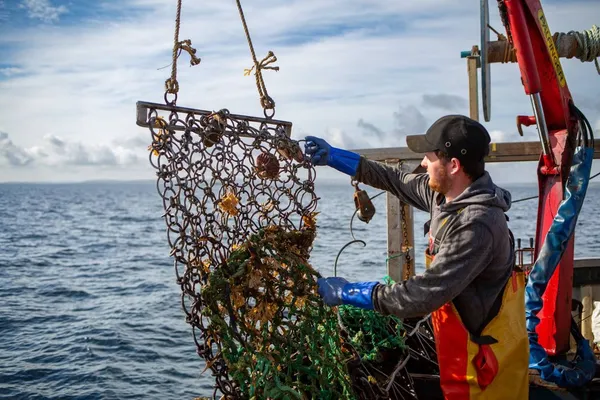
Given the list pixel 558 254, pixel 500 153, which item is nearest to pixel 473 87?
pixel 500 153

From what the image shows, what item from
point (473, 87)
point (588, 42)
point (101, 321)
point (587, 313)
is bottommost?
point (101, 321)

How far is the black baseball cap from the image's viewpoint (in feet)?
9.75

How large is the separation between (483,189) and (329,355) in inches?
44.0

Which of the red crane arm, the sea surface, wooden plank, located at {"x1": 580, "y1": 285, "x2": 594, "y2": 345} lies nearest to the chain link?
the red crane arm

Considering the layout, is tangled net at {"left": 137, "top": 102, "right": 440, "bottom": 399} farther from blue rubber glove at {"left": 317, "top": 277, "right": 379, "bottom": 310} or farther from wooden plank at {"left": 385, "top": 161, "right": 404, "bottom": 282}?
wooden plank at {"left": 385, "top": 161, "right": 404, "bottom": 282}

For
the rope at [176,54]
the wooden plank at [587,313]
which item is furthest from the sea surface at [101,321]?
the rope at [176,54]

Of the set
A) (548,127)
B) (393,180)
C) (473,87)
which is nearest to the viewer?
(393,180)

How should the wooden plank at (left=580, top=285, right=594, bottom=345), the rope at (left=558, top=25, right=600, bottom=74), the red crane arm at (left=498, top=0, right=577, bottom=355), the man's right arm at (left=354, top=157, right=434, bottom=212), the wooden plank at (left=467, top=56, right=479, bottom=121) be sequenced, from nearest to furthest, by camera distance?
the man's right arm at (left=354, top=157, right=434, bottom=212), the red crane arm at (left=498, top=0, right=577, bottom=355), the rope at (left=558, top=25, right=600, bottom=74), the wooden plank at (left=467, top=56, right=479, bottom=121), the wooden plank at (left=580, top=285, right=594, bottom=345)

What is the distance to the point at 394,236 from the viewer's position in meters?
5.59

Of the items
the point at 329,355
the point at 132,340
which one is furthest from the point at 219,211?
the point at 132,340

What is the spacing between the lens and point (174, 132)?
288 centimetres

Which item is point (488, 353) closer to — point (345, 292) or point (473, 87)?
point (345, 292)

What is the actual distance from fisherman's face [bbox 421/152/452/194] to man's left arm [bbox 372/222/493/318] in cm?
25

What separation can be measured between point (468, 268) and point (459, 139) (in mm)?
597
